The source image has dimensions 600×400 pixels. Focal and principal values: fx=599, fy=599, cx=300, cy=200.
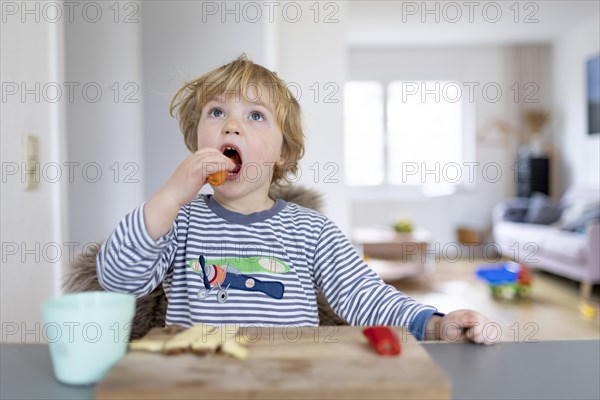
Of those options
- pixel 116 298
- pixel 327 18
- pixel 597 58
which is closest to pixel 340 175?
pixel 327 18

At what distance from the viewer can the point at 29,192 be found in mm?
1075

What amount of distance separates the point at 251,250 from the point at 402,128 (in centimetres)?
602

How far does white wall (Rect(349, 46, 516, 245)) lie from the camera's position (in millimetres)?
6887

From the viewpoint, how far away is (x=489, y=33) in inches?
251

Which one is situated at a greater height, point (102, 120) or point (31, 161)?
point (102, 120)

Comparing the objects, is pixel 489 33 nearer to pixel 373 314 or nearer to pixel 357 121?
pixel 357 121

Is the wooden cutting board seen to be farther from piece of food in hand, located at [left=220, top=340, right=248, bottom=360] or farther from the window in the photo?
the window

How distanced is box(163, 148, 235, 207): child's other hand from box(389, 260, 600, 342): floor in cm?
240

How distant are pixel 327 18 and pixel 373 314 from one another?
149 cm

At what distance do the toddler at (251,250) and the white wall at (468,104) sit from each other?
5967 millimetres

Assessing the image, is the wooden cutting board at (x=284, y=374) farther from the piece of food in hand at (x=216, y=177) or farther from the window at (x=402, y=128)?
the window at (x=402, y=128)

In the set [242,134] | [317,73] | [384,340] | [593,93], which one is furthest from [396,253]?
[384,340]

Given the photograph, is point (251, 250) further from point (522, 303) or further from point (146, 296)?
point (522, 303)

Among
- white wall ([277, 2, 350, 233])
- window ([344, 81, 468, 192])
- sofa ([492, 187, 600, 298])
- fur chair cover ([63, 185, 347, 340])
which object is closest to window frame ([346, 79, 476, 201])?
window ([344, 81, 468, 192])
